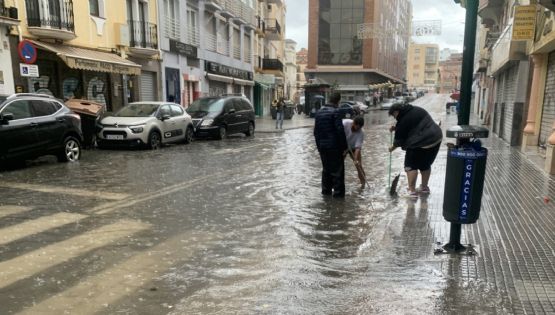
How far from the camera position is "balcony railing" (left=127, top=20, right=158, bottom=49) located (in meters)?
20.7

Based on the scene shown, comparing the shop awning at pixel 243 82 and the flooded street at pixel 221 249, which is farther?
the shop awning at pixel 243 82

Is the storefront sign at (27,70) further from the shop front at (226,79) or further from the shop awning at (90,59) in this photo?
the shop front at (226,79)

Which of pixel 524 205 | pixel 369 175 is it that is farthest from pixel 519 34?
pixel 524 205

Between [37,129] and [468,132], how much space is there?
30.4 feet

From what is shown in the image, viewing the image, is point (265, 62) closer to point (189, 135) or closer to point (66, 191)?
point (189, 135)

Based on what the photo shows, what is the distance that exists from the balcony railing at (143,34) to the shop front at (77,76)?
192cm

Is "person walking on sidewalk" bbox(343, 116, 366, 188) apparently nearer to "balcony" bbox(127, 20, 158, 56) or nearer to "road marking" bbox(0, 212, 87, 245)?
"road marking" bbox(0, 212, 87, 245)

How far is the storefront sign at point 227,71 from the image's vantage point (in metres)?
29.0

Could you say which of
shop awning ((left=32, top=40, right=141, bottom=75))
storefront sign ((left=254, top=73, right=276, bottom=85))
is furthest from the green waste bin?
storefront sign ((left=254, top=73, right=276, bottom=85))

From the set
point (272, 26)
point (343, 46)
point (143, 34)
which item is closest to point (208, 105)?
→ point (143, 34)

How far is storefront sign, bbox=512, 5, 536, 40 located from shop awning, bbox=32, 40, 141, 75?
530 inches

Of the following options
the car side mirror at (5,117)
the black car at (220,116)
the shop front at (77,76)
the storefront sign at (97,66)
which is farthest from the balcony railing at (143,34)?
the car side mirror at (5,117)

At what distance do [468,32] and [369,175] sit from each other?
18.0 feet

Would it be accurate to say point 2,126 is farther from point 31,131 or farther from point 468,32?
point 468,32
